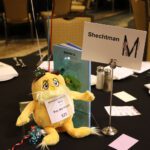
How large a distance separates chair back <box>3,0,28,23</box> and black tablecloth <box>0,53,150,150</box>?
10.0 feet

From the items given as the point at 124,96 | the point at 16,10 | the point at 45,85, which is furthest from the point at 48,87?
the point at 16,10

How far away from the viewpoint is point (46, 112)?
1.10m

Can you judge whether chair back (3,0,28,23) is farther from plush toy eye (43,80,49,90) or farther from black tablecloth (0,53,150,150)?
plush toy eye (43,80,49,90)

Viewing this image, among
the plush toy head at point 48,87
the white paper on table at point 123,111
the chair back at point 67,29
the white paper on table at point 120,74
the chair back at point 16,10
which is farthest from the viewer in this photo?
the chair back at point 16,10

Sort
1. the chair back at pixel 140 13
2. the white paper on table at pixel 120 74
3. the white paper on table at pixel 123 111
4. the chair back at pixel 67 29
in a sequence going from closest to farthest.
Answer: the white paper on table at pixel 123 111, the white paper on table at pixel 120 74, the chair back at pixel 67 29, the chair back at pixel 140 13

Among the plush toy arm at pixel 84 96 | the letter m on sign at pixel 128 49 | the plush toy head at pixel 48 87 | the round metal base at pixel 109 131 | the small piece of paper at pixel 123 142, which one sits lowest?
the small piece of paper at pixel 123 142

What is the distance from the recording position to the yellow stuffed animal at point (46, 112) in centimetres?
109

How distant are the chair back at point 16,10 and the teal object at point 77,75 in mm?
3631

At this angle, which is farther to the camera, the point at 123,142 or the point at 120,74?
the point at 120,74

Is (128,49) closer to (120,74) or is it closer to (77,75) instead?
(77,75)

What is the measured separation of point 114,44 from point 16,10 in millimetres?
3846

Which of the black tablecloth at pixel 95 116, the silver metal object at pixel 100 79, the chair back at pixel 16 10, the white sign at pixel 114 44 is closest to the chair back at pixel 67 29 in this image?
the black tablecloth at pixel 95 116

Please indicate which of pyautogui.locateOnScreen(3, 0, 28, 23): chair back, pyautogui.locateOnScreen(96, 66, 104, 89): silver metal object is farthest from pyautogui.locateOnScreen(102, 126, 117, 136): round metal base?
pyautogui.locateOnScreen(3, 0, 28, 23): chair back

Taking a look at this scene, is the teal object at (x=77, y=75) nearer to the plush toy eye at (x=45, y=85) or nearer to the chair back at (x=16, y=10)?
the plush toy eye at (x=45, y=85)
